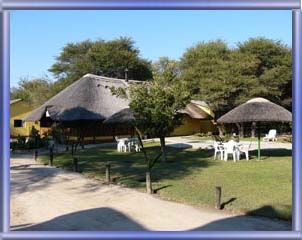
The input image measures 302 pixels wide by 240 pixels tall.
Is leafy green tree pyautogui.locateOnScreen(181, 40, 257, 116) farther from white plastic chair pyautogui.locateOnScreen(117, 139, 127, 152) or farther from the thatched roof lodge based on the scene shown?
white plastic chair pyautogui.locateOnScreen(117, 139, 127, 152)

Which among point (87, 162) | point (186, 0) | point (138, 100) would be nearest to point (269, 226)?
point (186, 0)

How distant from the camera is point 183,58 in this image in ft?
123

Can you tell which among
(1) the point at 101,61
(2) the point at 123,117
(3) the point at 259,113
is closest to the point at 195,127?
(1) the point at 101,61

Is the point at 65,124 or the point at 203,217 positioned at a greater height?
the point at 65,124

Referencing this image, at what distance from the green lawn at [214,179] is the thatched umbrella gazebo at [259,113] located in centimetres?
145

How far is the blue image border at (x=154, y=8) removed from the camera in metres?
3.83

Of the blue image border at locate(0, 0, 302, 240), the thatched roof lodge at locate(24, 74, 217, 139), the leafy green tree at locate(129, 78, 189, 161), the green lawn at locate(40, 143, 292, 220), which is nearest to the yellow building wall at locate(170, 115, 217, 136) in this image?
the thatched roof lodge at locate(24, 74, 217, 139)

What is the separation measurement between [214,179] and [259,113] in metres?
5.93

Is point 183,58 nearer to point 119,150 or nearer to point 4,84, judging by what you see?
point 119,150

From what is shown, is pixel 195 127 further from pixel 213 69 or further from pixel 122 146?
pixel 122 146

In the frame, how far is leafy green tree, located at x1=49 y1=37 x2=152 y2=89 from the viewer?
3988 cm

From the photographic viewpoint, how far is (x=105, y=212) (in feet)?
23.9

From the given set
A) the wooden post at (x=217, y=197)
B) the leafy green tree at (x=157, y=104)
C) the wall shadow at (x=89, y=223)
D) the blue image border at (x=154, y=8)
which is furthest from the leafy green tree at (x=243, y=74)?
the blue image border at (x=154, y=8)

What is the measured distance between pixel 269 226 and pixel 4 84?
429 cm
